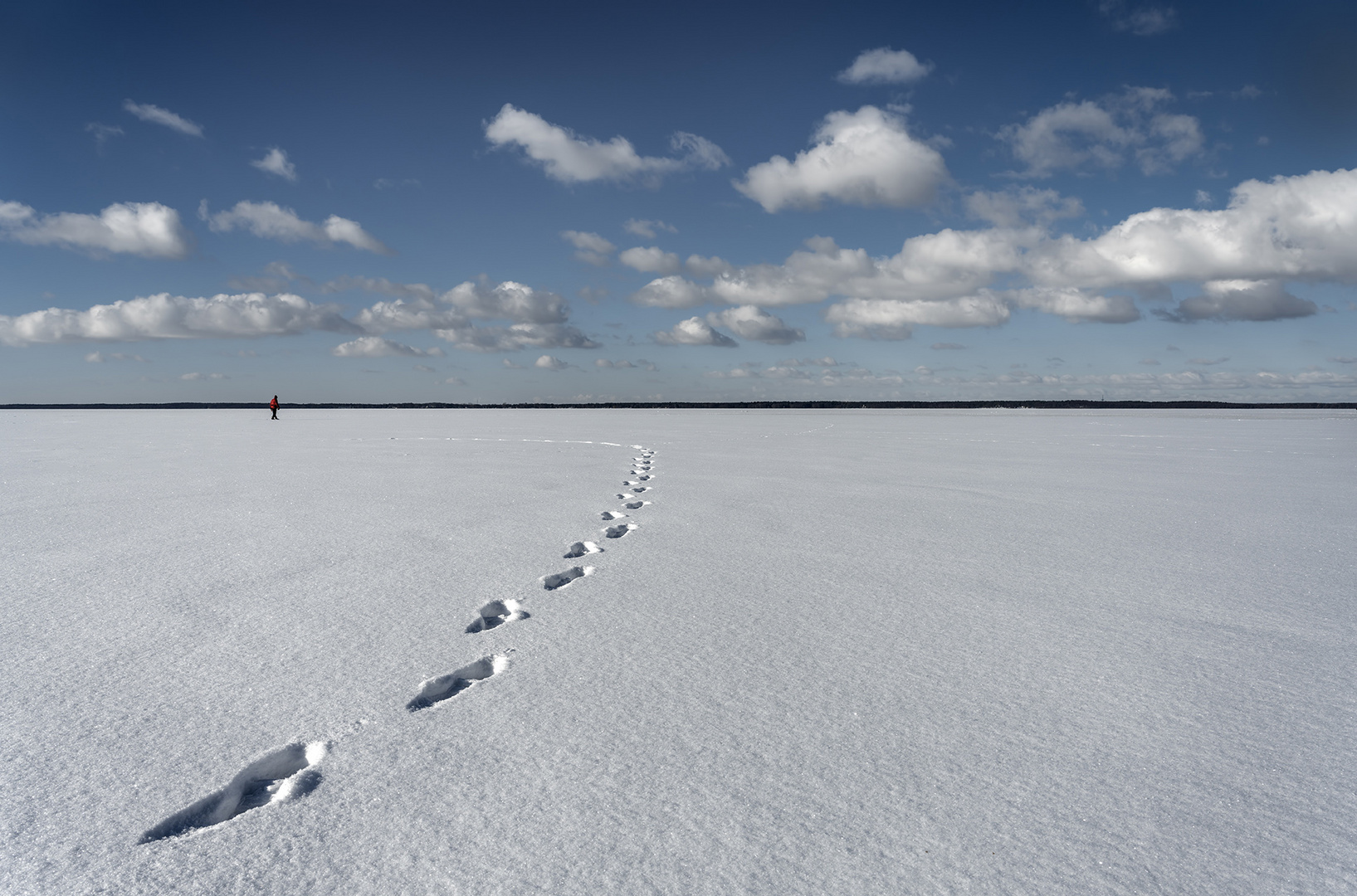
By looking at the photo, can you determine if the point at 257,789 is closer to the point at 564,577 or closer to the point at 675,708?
the point at 675,708

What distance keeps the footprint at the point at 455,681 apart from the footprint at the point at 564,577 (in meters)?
0.86

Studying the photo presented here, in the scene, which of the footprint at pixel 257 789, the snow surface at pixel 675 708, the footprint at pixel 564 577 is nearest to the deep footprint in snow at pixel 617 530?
the snow surface at pixel 675 708

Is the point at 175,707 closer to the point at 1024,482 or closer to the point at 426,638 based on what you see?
the point at 426,638

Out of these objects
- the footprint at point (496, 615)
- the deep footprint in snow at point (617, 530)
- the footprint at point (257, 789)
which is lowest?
the footprint at point (257, 789)

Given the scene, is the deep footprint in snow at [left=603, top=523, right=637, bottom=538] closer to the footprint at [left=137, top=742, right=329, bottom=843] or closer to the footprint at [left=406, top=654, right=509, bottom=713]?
the footprint at [left=406, top=654, right=509, bottom=713]

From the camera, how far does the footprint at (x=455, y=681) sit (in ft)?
6.75

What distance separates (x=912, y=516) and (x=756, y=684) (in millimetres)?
3186

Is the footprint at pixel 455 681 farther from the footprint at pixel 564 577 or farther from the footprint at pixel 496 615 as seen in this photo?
the footprint at pixel 564 577

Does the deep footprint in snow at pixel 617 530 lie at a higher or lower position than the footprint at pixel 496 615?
higher

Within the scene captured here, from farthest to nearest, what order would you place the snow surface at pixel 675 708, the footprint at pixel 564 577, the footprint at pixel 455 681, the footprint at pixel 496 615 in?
1. the footprint at pixel 564 577
2. the footprint at pixel 496 615
3. the footprint at pixel 455 681
4. the snow surface at pixel 675 708

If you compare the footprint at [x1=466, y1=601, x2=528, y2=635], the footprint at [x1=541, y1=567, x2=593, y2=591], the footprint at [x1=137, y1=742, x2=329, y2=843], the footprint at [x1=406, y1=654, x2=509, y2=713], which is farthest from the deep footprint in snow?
the footprint at [x1=137, y1=742, x2=329, y2=843]

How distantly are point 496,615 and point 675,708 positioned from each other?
42.5 inches

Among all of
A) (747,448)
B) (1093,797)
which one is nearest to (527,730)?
(1093,797)

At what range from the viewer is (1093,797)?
159cm
